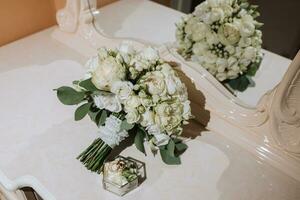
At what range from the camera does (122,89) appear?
0.76 meters

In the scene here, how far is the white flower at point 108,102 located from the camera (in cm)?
79

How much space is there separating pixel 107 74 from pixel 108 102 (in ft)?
0.23

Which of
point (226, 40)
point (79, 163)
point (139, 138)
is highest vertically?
point (226, 40)

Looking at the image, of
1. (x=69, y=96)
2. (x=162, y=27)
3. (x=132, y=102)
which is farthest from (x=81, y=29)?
(x=132, y=102)

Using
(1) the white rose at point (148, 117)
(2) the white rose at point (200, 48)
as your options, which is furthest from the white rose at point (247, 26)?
(1) the white rose at point (148, 117)

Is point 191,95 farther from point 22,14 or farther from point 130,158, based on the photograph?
point 22,14

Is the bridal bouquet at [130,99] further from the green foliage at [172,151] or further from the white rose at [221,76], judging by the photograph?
the white rose at [221,76]

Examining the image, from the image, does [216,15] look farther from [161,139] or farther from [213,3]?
[161,139]

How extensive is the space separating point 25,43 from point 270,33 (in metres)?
0.93

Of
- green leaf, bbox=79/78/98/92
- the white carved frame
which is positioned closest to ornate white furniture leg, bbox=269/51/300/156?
the white carved frame

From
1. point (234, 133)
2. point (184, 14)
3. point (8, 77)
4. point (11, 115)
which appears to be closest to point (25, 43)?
point (8, 77)

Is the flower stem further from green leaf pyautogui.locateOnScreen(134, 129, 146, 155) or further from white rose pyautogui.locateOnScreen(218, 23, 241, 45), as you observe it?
white rose pyautogui.locateOnScreen(218, 23, 241, 45)

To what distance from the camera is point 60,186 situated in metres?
0.84

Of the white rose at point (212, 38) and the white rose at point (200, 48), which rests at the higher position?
the white rose at point (212, 38)
